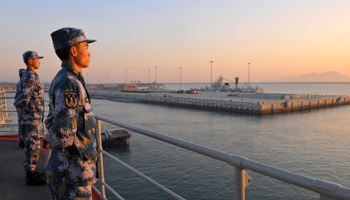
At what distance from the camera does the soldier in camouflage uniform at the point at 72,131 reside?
184cm

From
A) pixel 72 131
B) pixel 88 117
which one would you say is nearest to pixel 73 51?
pixel 88 117

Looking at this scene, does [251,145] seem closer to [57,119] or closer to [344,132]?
[344,132]

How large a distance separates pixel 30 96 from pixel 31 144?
92 centimetres

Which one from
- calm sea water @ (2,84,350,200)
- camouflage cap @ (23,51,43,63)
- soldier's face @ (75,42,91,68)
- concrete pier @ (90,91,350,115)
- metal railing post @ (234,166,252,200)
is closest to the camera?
Result: metal railing post @ (234,166,252,200)

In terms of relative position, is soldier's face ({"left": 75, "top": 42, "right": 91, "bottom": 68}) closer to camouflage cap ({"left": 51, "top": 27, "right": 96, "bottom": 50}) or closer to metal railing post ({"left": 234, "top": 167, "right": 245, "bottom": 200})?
camouflage cap ({"left": 51, "top": 27, "right": 96, "bottom": 50})

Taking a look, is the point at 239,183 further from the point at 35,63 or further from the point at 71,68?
the point at 35,63

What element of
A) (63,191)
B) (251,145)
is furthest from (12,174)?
(251,145)

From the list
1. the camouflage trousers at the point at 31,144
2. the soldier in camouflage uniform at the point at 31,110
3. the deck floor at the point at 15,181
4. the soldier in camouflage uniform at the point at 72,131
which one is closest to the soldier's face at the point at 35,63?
the soldier in camouflage uniform at the point at 31,110

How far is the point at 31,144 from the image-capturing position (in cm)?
441

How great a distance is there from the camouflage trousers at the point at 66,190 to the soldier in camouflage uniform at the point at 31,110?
267 centimetres

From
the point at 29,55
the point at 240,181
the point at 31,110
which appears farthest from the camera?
the point at 31,110

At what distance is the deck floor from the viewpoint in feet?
12.9

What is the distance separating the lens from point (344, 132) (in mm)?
27188

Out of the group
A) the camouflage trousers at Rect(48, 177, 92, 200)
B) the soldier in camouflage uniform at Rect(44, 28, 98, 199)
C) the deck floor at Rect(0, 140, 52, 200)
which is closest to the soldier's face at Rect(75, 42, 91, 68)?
the soldier in camouflage uniform at Rect(44, 28, 98, 199)
